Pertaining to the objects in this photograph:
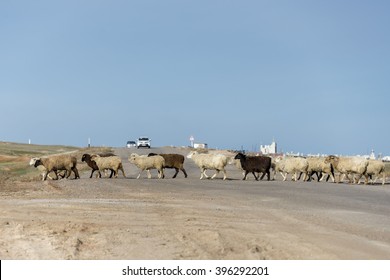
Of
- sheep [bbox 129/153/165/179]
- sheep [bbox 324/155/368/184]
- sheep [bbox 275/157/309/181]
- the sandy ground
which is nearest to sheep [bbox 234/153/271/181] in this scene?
sheep [bbox 275/157/309/181]

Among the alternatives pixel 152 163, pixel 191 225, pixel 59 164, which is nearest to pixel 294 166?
pixel 152 163

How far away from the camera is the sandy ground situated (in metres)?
12.1

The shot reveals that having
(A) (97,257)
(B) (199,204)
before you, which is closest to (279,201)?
(B) (199,204)

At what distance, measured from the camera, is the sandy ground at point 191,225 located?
39.7ft

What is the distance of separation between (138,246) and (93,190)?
14418mm

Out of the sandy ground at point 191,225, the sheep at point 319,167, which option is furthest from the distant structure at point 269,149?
the sandy ground at point 191,225

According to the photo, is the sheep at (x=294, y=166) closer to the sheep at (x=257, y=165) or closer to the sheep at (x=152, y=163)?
the sheep at (x=257, y=165)

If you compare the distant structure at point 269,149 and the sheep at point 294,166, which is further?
the distant structure at point 269,149

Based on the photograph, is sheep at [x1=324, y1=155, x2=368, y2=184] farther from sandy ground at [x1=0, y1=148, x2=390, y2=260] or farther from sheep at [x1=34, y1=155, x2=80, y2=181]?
sheep at [x1=34, y1=155, x2=80, y2=181]

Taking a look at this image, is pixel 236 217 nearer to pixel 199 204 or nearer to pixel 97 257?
pixel 199 204

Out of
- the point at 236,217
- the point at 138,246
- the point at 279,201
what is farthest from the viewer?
the point at 279,201

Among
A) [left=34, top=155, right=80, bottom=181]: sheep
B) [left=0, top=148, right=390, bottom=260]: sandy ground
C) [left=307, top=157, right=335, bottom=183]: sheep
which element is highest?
[left=307, top=157, right=335, bottom=183]: sheep

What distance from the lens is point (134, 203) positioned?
2081cm

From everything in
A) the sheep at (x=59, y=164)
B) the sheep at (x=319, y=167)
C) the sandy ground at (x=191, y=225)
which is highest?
the sheep at (x=319, y=167)
